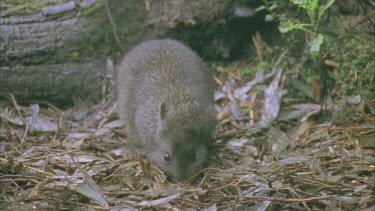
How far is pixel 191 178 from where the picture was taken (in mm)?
5492

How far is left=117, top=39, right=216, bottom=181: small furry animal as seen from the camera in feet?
18.6

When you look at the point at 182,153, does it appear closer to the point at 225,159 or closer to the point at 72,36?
the point at 225,159

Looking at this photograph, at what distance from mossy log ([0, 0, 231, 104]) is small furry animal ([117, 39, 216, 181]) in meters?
0.52

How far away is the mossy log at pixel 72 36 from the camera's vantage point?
693 centimetres

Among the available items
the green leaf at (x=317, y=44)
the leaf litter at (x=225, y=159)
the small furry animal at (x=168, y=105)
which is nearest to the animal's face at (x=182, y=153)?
the small furry animal at (x=168, y=105)

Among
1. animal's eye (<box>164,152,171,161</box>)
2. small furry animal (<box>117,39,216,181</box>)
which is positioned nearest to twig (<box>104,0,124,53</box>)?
small furry animal (<box>117,39,216,181</box>)

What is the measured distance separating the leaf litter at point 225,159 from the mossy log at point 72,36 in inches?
14.2

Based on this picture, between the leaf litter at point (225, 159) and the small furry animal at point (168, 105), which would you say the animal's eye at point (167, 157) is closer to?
the small furry animal at point (168, 105)

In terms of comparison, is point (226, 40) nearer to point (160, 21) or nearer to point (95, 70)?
point (160, 21)

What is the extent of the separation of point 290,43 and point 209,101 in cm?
165

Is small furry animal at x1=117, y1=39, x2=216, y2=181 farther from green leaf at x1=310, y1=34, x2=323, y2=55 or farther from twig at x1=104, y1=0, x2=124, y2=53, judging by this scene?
green leaf at x1=310, y1=34, x2=323, y2=55

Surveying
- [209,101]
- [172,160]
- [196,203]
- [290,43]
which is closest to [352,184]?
[196,203]

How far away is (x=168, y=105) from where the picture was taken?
6031mm

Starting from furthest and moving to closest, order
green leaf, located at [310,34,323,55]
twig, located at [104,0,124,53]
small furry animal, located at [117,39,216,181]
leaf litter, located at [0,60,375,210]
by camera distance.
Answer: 1. twig, located at [104,0,124,53]
2. small furry animal, located at [117,39,216,181]
3. green leaf, located at [310,34,323,55]
4. leaf litter, located at [0,60,375,210]
